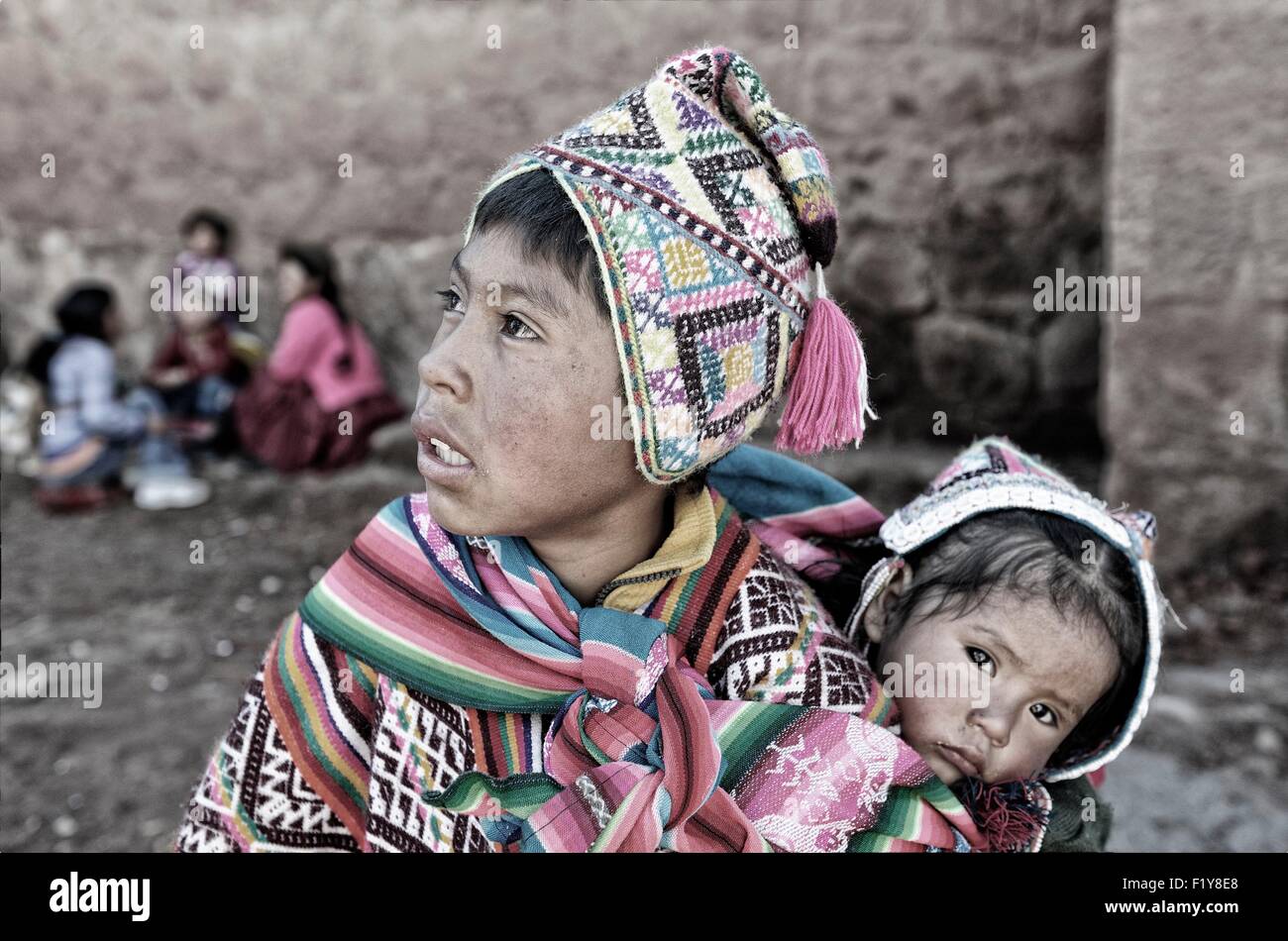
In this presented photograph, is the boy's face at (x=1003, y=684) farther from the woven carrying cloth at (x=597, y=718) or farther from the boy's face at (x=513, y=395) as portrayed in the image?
the boy's face at (x=513, y=395)

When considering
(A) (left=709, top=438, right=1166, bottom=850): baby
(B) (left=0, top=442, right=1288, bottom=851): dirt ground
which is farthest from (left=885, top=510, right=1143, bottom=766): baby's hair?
(B) (left=0, top=442, right=1288, bottom=851): dirt ground

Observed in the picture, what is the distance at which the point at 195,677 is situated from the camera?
4.15 metres

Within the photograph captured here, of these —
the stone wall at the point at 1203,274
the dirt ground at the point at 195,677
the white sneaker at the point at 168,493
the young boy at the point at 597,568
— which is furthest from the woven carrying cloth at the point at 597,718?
the white sneaker at the point at 168,493

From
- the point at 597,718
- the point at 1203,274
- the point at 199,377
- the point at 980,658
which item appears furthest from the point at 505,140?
the point at 597,718

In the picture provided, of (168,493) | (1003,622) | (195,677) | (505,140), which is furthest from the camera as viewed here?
(168,493)

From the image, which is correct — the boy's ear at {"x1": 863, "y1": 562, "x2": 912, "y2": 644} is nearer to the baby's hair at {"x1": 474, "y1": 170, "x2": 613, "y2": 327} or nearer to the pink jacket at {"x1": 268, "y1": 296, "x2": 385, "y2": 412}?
the baby's hair at {"x1": 474, "y1": 170, "x2": 613, "y2": 327}

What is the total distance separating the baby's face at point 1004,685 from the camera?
1850 mm

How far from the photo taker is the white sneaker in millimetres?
6121

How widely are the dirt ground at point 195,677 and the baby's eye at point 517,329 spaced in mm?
2168

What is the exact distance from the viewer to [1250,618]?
4312 millimetres

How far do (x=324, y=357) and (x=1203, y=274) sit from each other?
4511 millimetres

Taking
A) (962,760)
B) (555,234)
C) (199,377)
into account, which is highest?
(555,234)

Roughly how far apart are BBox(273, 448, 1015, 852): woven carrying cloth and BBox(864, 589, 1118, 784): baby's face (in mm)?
100

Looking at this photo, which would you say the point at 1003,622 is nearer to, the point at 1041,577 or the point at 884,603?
the point at 1041,577
